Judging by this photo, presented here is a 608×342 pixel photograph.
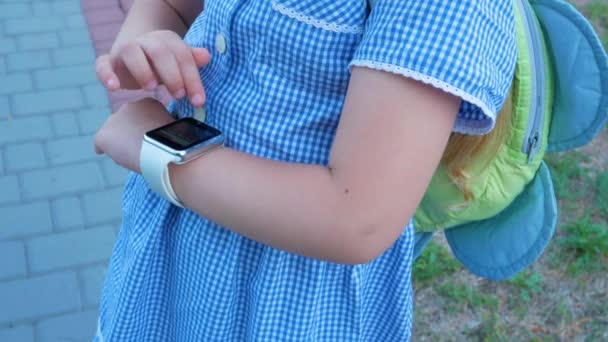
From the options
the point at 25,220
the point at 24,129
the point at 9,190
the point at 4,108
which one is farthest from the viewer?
the point at 4,108

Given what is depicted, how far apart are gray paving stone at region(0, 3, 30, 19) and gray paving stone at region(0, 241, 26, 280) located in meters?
1.87

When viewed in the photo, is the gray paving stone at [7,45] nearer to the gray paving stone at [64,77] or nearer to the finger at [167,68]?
the gray paving stone at [64,77]

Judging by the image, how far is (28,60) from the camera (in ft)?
11.5

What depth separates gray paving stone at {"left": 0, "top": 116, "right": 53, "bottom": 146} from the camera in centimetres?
303

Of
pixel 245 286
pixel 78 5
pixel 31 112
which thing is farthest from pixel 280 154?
pixel 78 5

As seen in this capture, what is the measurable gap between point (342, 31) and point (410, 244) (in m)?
0.41

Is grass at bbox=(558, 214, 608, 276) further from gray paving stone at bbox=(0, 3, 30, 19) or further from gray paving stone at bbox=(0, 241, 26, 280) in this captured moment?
gray paving stone at bbox=(0, 3, 30, 19)

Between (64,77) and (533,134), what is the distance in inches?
115

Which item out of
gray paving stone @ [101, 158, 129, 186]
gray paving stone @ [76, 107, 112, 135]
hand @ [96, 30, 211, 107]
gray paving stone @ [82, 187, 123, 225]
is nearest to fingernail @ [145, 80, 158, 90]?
hand @ [96, 30, 211, 107]

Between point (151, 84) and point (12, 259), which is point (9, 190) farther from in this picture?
point (151, 84)

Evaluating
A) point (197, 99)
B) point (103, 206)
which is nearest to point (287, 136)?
point (197, 99)

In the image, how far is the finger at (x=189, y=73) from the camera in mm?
885

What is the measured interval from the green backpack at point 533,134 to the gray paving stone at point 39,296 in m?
1.61

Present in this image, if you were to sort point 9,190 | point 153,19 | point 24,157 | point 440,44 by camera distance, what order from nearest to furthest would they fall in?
point 440,44
point 153,19
point 9,190
point 24,157
